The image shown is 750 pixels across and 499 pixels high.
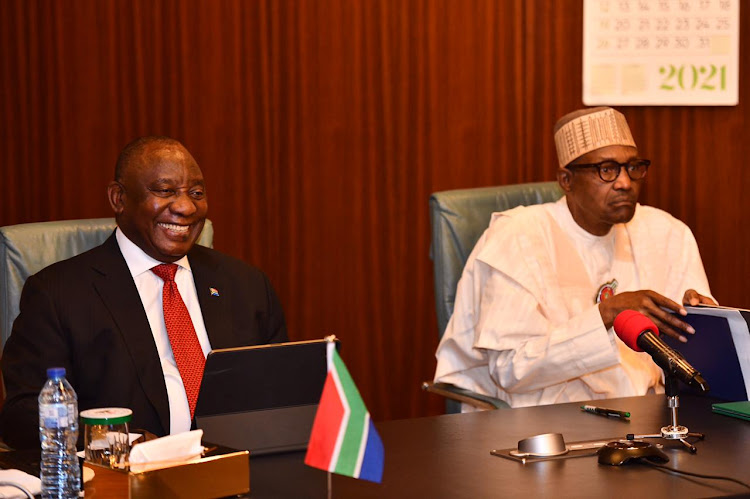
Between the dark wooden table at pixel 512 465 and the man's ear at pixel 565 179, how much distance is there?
3.86ft

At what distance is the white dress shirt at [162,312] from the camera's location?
2969mm

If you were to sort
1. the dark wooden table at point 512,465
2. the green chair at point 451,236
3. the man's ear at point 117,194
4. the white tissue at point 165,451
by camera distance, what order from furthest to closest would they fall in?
the green chair at point 451,236 < the man's ear at point 117,194 < the dark wooden table at point 512,465 < the white tissue at point 165,451

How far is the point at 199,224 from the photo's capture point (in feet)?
10.2

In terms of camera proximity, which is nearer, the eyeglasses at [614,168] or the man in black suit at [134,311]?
the man in black suit at [134,311]

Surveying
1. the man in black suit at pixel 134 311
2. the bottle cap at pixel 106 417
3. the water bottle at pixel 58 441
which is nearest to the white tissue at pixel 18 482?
the water bottle at pixel 58 441

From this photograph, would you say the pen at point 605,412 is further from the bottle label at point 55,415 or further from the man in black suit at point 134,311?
the bottle label at point 55,415

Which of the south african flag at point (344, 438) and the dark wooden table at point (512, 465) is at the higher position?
the south african flag at point (344, 438)

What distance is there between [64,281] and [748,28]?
3.43 m

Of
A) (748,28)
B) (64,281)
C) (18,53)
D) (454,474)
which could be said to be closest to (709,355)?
(454,474)

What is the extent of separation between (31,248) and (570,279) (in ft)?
5.85

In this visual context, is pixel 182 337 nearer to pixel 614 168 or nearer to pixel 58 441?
pixel 58 441

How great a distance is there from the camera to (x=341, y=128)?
4.77 m

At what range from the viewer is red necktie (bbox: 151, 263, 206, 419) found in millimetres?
2980

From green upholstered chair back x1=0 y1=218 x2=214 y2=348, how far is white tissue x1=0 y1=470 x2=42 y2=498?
1155mm
